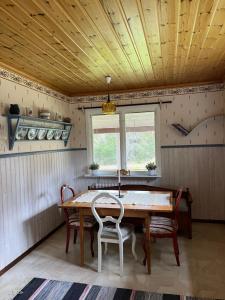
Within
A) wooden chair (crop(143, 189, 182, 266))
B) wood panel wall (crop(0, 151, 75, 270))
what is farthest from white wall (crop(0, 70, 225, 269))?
wooden chair (crop(143, 189, 182, 266))

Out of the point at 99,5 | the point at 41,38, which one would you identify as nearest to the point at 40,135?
the point at 41,38

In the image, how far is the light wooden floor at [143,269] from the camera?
2385mm

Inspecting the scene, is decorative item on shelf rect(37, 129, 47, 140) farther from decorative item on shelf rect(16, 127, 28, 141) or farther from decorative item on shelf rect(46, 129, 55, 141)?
decorative item on shelf rect(16, 127, 28, 141)

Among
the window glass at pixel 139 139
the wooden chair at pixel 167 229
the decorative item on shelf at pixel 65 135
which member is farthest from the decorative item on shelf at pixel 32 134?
the wooden chair at pixel 167 229

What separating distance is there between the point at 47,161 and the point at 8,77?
1.35 m

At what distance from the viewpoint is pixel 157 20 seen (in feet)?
6.17

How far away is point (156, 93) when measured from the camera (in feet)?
13.8

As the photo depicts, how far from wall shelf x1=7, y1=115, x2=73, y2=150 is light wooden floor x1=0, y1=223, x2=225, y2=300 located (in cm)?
144

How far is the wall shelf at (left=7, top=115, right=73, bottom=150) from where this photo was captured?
2.86m

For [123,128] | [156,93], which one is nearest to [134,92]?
[156,93]

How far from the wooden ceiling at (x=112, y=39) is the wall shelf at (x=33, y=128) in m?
0.60

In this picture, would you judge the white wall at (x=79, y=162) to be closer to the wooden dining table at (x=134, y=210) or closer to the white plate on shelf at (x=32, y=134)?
the white plate on shelf at (x=32, y=134)

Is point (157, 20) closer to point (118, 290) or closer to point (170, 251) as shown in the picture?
point (118, 290)

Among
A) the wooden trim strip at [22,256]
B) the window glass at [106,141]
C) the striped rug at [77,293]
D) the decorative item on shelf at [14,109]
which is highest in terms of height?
the decorative item on shelf at [14,109]
